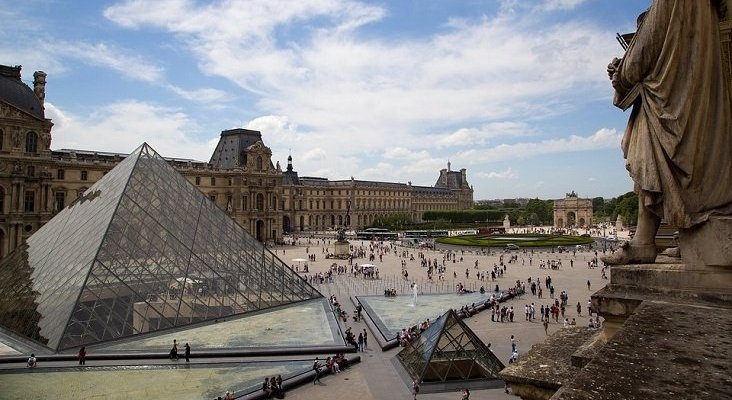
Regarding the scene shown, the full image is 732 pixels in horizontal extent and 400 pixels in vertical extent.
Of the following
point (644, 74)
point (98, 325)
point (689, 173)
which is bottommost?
point (98, 325)

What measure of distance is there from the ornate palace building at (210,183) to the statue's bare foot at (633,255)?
46818mm

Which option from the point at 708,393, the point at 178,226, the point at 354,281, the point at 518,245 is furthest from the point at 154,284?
the point at 518,245

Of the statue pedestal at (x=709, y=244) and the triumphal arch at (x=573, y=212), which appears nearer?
the statue pedestal at (x=709, y=244)

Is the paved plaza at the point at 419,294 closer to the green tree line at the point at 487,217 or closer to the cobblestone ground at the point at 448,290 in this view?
the cobblestone ground at the point at 448,290

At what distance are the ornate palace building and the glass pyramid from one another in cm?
3909

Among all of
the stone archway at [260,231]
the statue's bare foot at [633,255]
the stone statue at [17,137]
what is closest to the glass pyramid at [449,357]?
the statue's bare foot at [633,255]

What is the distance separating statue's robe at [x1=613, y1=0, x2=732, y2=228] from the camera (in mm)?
3125

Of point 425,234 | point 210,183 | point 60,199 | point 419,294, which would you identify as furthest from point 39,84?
point 425,234

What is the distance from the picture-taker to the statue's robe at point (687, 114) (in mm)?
3125

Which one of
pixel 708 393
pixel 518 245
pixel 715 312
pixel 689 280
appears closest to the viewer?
pixel 708 393

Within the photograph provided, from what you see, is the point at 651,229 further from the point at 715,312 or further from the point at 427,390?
the point at 427,390

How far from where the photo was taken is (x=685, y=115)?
3.12 metres

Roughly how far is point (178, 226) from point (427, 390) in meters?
13.6

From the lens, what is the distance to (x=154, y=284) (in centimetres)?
1780
